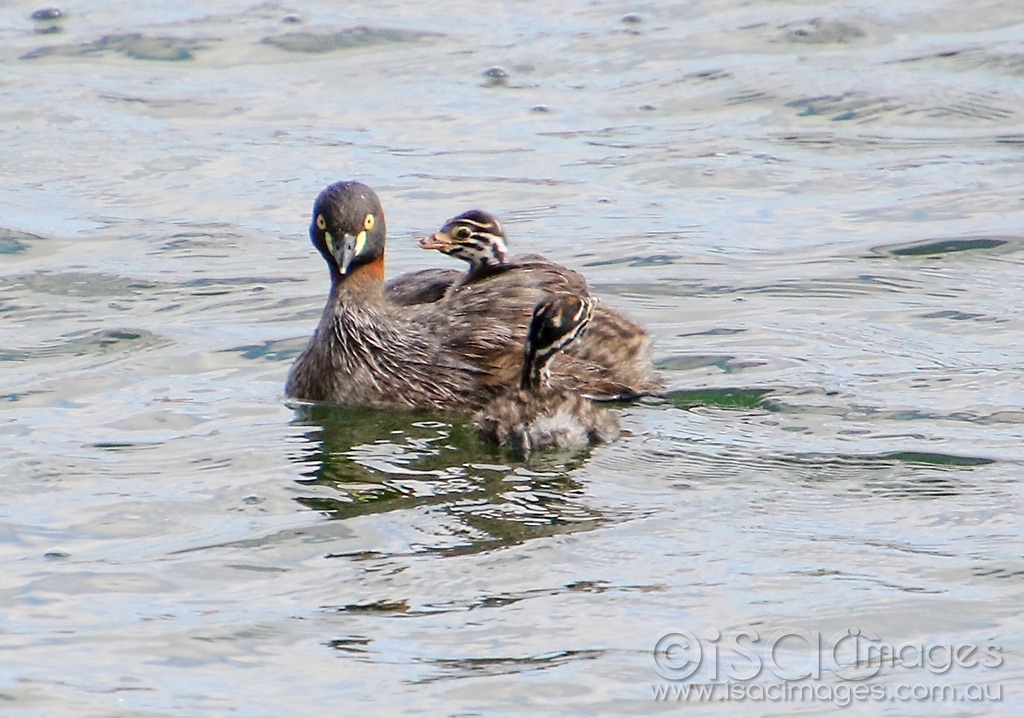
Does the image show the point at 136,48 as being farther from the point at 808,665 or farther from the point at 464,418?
the point at 808,665

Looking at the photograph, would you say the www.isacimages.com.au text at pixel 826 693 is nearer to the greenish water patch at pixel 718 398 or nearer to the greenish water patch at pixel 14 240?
the greenish water patch at pixel 718 398

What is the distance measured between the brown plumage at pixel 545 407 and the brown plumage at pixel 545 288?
600 mm

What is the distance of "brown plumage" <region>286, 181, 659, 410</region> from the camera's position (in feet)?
30.1

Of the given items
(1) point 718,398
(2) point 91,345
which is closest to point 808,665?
(1) point 718,398

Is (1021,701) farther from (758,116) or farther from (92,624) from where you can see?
(758,116)

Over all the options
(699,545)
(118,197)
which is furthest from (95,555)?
(118,197)

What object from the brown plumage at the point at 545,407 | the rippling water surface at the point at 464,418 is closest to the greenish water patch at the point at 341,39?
the rippling water surface at the point at 464,418

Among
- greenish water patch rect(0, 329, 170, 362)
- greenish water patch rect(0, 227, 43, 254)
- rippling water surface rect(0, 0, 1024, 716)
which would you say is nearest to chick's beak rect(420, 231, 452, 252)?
rippling water surface rect(0, 0, 1024, 716)

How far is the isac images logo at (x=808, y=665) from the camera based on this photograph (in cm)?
578

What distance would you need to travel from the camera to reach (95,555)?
7074 mm

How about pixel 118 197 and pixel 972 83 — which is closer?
pixel 118 197

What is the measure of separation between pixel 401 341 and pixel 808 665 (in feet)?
12.8

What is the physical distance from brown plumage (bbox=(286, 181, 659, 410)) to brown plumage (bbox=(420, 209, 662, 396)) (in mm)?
31

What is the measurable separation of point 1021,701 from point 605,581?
163 cm
